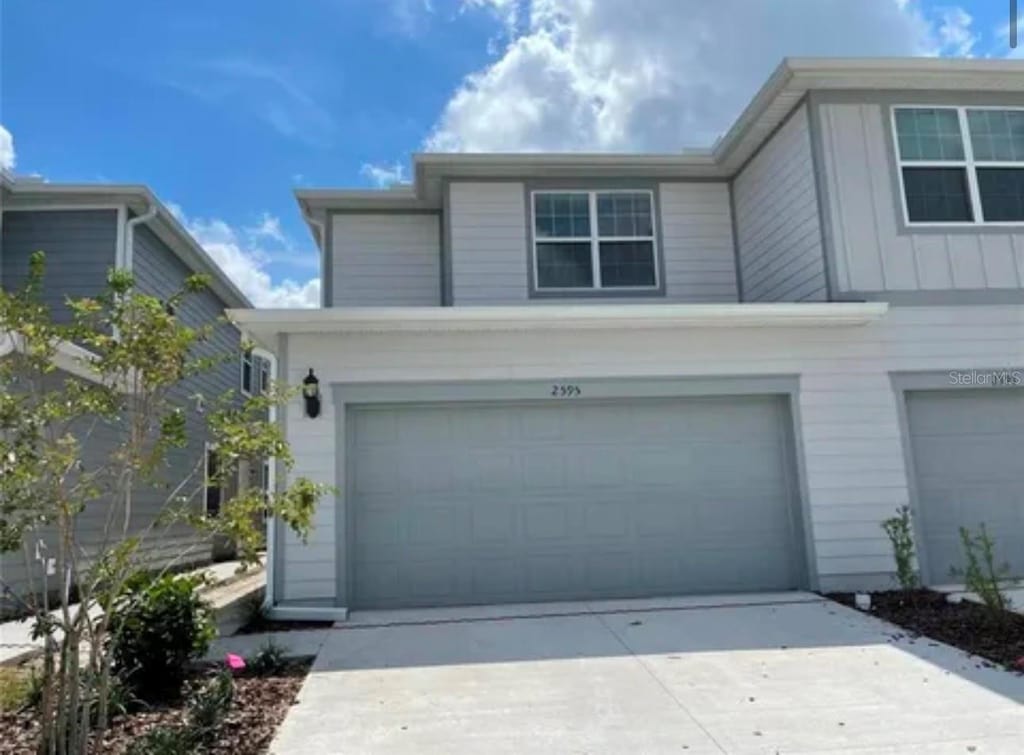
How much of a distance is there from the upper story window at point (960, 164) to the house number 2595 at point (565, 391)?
13.6ft

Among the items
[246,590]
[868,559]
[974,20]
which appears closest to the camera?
[868,559]

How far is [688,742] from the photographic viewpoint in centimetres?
384

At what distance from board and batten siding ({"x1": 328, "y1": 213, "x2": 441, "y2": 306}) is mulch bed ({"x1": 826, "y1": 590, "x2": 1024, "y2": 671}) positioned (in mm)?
6445

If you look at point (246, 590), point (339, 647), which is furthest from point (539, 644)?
point (246, 590)

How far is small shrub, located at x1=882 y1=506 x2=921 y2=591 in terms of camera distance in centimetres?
743

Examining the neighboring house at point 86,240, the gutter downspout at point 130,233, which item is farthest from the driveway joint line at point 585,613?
the gutter downspout at point 130,233

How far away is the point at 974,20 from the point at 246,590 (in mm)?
10724

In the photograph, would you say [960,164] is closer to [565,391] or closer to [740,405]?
[740,405]

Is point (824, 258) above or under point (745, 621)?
above

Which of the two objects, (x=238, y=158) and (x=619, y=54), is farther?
(x=238, y=158)

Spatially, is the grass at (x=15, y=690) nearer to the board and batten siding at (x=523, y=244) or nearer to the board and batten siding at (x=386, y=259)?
the board and batten siding at (x=386, y=259)

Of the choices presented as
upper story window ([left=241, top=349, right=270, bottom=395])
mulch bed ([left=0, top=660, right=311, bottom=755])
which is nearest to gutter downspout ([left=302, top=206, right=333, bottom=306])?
mulch bed ([left=0, top=660, right=311, bottom=755])

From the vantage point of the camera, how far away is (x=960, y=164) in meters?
8.35

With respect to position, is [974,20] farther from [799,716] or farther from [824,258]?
[799,716]
